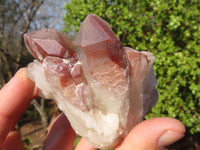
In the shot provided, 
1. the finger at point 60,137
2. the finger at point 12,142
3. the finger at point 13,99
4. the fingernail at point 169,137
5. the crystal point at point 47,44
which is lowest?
the finger at point 60,137

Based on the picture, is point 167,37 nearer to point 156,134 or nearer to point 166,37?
point 166,37

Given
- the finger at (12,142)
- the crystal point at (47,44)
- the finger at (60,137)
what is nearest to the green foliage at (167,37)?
the finger at (60,137)

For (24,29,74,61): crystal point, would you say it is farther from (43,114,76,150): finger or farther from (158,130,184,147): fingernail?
(43,114,76,150): finger

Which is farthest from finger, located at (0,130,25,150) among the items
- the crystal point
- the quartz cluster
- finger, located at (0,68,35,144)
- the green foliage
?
the green foliage

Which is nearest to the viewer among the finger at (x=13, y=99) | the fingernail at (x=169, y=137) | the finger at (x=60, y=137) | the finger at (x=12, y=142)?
the fingernail at (x=169, y=137)

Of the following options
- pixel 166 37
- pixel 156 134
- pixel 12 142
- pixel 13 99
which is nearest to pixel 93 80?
pixel 156 134

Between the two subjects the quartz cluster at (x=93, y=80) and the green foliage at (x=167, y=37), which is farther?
the green foliage at (x=167, y=37)

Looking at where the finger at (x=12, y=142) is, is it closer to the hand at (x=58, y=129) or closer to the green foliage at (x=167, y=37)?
the hand at (x=58, y=129)
